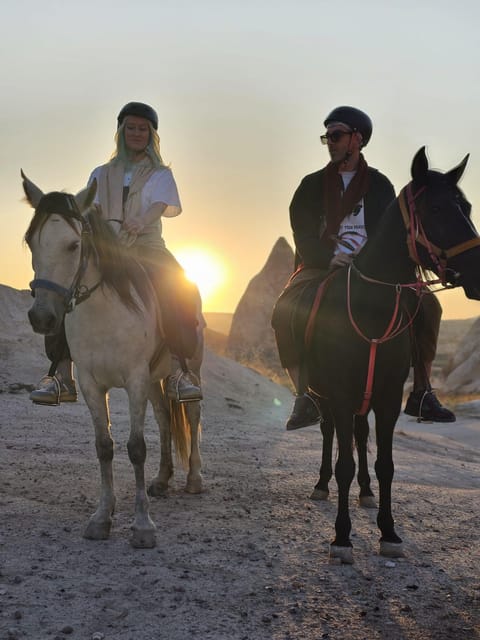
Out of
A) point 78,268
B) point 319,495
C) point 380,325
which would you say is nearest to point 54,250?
point 78,268

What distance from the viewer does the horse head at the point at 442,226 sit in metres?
4.48

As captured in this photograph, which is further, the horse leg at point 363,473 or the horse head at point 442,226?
the horse leg at point 363,473

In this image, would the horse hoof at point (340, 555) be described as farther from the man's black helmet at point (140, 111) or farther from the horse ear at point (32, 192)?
the man's black helmet at point (140, 111)

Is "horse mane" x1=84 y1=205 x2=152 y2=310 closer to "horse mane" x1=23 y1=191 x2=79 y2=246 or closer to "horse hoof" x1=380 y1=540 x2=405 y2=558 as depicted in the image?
"horse mane" x1=23 y1=191 x2=79 y2=246

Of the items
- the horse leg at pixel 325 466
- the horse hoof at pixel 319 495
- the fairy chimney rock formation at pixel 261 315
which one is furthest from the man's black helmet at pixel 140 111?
the fairy chimney rock formation at pixel 261 315

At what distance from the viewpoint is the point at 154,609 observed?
417 cm

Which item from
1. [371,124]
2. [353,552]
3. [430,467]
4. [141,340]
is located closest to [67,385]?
[141,340]

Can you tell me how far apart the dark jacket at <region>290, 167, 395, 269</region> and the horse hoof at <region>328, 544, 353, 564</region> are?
2.28 m

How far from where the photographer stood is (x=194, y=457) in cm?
738

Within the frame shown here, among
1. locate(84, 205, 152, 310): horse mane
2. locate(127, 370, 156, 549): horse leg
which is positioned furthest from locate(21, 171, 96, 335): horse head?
locate(127, 370, 156, 549): horse leg

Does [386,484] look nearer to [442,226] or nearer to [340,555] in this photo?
[340,555]

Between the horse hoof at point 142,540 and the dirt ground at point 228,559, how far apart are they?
6 centimetres

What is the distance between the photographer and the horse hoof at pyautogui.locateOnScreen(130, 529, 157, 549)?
532 cm

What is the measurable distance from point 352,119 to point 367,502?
371 cm
